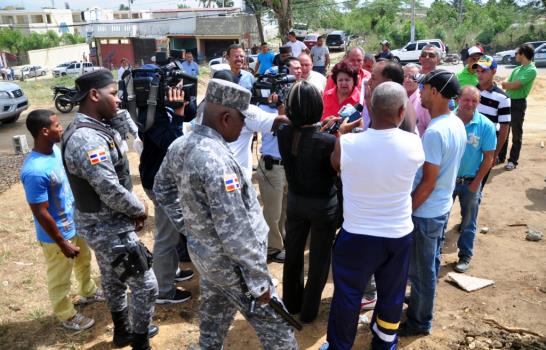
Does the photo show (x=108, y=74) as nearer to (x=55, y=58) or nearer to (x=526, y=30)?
(x=526, y=30)

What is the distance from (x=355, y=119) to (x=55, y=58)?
5359 centimetres

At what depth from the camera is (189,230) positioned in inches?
90.5

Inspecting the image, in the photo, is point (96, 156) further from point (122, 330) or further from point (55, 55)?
point (55, 55)

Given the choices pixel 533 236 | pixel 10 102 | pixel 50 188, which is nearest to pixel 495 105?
pixel 533 236

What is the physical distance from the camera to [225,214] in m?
2.04

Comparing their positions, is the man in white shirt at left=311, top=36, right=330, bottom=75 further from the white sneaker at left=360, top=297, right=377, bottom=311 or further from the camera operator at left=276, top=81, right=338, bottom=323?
the camera operator at left=276, top=81, right=338, bottom=323

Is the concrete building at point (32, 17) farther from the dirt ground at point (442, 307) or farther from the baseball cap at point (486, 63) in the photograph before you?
the baseball cap at point (486, 63)

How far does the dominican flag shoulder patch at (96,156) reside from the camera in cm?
255

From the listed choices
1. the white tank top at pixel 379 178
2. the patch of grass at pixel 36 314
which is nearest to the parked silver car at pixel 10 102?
the patch of grass at pixel 36 314

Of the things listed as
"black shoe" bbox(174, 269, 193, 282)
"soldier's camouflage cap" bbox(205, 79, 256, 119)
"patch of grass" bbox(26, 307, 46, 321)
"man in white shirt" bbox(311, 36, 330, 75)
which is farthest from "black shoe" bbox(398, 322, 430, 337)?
"man in white shirt" bbox(311, 36, 330, 75)

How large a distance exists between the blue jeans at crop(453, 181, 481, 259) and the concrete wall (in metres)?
51.8

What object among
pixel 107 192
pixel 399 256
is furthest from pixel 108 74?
pixel 399 256

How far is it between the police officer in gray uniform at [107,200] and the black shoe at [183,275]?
3.65 ft

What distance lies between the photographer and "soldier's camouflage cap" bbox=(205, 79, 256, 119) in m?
2.11
